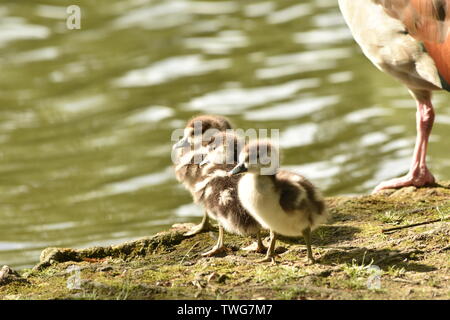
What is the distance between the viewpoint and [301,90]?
13.2 metres

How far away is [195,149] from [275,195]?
124 cm

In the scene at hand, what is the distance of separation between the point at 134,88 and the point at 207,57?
65.1 inches

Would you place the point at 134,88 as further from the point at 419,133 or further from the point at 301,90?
the point at 419,133

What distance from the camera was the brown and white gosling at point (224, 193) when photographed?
628 cm

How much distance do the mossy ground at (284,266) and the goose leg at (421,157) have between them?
2.08 feet

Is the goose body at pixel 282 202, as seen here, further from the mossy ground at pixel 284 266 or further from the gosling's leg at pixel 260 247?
the gosling's leg at pixel 260 247

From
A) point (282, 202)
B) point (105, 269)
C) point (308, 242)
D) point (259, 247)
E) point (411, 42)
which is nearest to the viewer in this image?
point (282, 202)

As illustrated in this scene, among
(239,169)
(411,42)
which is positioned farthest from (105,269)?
(411,42)

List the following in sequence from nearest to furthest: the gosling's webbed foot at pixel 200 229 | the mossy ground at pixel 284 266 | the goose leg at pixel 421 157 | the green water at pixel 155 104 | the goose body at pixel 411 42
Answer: the mossy ground at pixel 284 266
the gosling's webbed foot at pixel 200 229
the goose body at pixel 411 42
the goose leg at pixel 421 157
the green water at pixel 155 104

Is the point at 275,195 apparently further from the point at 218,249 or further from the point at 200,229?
the point at 200,229

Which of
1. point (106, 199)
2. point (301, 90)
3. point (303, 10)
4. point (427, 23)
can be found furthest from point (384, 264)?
point (303, 10)

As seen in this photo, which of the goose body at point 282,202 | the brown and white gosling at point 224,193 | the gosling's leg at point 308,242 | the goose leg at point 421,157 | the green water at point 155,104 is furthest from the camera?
the green water at point 155,104

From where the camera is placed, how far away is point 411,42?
7480 mm

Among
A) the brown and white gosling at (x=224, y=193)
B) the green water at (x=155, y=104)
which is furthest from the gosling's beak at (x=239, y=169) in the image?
the green water at (x=155, y=104)
